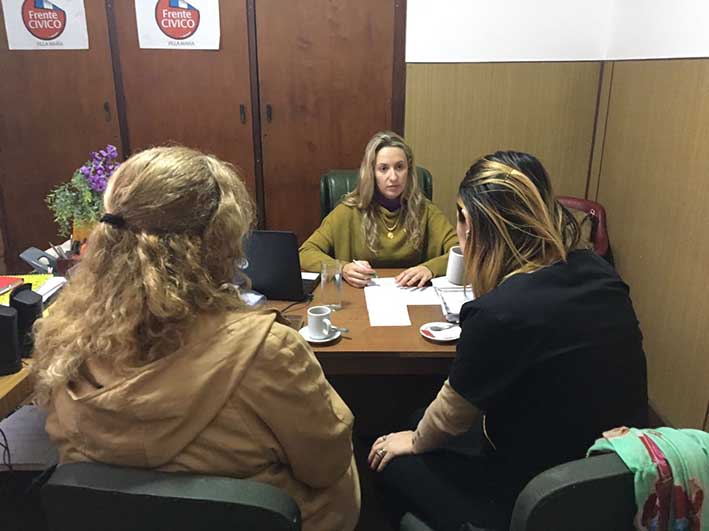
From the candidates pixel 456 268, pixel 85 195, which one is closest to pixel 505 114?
pixel 456 268

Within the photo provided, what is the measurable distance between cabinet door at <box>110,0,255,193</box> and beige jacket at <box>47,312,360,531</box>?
2403mm

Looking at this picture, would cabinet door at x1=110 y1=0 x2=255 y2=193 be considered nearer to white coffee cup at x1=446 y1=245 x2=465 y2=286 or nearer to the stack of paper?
the stack of paper

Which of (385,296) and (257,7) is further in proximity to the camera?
(257,7)

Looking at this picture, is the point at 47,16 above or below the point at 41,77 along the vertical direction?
above

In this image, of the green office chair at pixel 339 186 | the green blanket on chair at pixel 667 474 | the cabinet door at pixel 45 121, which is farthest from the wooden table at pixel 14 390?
the cabinet door at pixel 45 121

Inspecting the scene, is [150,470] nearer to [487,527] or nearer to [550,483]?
[550,483]

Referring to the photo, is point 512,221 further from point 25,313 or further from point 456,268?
point 25,313

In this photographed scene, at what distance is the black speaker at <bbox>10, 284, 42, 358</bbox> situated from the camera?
1.39 meters

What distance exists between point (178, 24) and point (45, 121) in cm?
95

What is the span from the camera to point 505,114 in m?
3.22

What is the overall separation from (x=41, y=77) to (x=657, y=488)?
3.51 metres

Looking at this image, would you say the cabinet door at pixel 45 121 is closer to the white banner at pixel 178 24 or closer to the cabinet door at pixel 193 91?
the cabinet door at pixel 193 91

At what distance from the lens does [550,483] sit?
0.83m

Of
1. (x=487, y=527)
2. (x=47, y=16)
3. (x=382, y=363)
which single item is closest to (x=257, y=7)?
(x=47, y=16)
